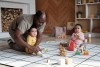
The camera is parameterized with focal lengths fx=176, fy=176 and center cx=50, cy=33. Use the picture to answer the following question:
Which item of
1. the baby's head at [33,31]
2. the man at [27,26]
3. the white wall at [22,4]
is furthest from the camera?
the white wall at [22,4]

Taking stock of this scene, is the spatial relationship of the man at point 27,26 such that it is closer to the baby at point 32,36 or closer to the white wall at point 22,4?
the baby at point 32,36

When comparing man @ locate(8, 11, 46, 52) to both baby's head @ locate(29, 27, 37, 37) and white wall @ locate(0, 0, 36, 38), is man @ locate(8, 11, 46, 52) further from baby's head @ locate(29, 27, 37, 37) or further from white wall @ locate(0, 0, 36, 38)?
white wall @ locate(0, 0, 36, 38)

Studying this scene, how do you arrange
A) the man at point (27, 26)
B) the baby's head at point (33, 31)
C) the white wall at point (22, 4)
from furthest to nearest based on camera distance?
the white wall at point (22, 4) < the baby's head at point (33, 31) < the man at point (27, 26)

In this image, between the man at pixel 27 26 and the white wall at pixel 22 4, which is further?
the white wall at pixel 22 4

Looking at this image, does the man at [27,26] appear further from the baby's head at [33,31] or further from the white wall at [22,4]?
the white wall at [22,4]

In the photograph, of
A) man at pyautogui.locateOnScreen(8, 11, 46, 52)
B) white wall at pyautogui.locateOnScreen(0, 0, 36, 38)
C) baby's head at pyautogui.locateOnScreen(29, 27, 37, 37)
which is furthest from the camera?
white wall at pyautogui.locateOnScreen(0, 0, 36, 38)

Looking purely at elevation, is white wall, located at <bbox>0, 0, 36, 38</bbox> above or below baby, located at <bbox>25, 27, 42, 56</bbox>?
above

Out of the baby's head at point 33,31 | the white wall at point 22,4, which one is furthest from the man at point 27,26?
the white wall at point 22,4

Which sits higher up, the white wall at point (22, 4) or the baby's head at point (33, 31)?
the white wall at point (22, 4)

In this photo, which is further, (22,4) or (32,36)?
(22,4)

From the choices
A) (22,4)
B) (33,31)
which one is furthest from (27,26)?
(22,4)

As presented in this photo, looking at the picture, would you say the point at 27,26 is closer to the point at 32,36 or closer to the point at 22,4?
the point at 32,36

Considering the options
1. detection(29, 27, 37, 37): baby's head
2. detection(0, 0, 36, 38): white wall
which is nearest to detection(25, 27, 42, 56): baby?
detection(29, 27, 37, 37): baby's head

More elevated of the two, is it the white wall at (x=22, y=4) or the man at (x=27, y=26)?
the white wall at (x=22, y=4)
